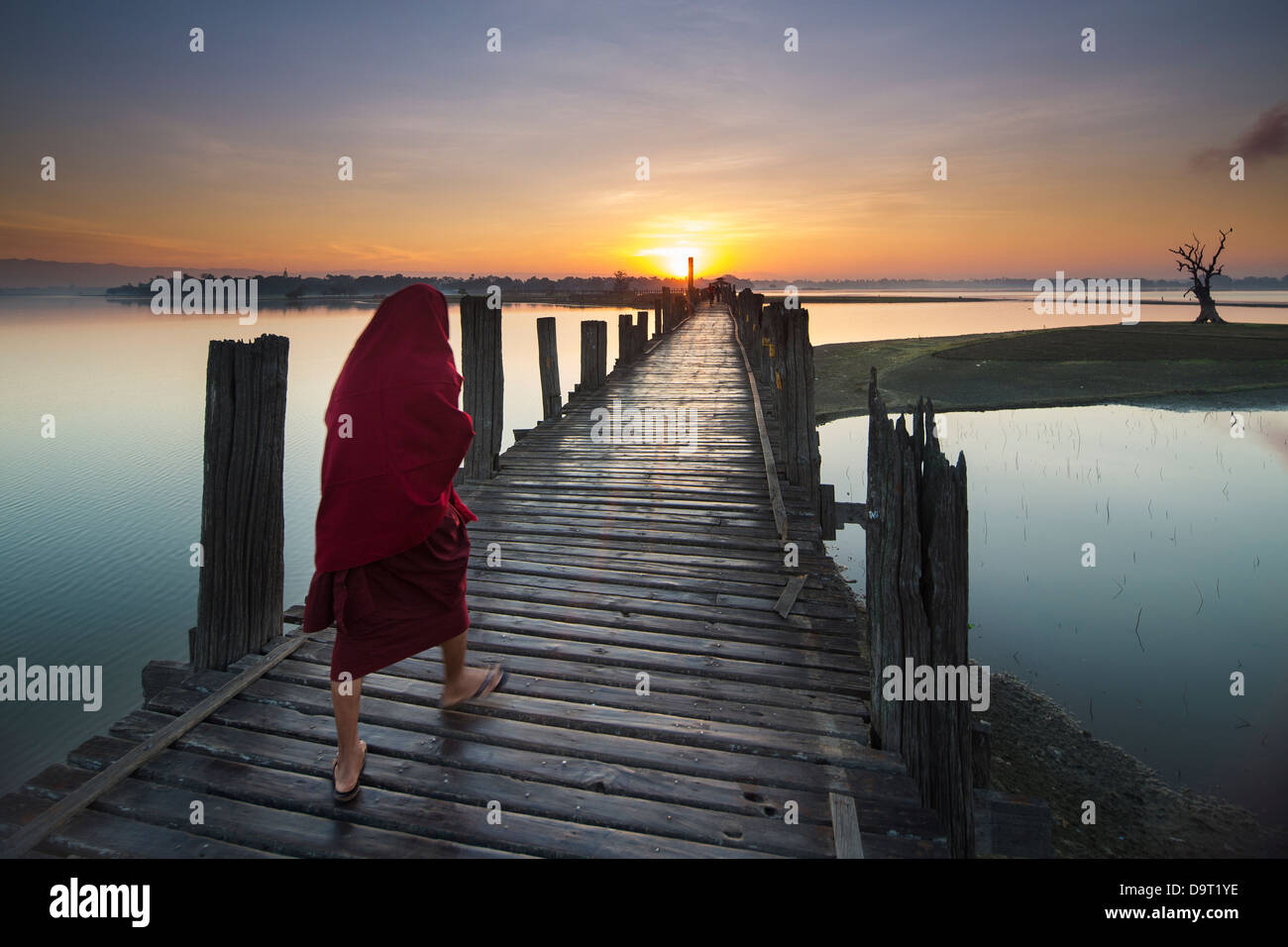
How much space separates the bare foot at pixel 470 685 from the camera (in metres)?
3.38

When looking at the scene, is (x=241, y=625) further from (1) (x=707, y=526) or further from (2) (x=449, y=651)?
(1) (x=707, y=526)

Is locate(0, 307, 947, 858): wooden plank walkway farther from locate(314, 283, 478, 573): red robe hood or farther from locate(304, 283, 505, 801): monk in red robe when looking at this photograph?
locate(314, 283, 478, 573): red robe hood

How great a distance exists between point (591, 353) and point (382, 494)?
10.2 meters

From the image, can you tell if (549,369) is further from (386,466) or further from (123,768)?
(123,768)

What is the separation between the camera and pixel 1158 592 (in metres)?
9.28

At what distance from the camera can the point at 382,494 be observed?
283 cm

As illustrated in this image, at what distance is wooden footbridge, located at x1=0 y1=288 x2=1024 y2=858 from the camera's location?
256 centimetres

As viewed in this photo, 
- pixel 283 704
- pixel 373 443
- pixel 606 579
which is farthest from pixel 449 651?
pixel 606 579

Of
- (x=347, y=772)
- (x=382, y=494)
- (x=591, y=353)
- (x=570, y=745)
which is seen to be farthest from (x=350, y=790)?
(x=591, y=353)

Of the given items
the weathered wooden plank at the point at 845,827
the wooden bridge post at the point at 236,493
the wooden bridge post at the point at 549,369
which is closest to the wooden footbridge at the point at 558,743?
the weathered wooden plank at the point at 845,827

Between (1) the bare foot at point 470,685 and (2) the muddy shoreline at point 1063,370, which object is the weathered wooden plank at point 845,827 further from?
(2) the muddy shoreline at point 1063,370

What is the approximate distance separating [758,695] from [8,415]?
25.5 metres

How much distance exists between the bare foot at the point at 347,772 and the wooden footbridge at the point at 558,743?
0.07 m

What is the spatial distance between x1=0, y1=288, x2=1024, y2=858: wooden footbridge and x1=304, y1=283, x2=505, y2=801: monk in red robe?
33 centimetres
